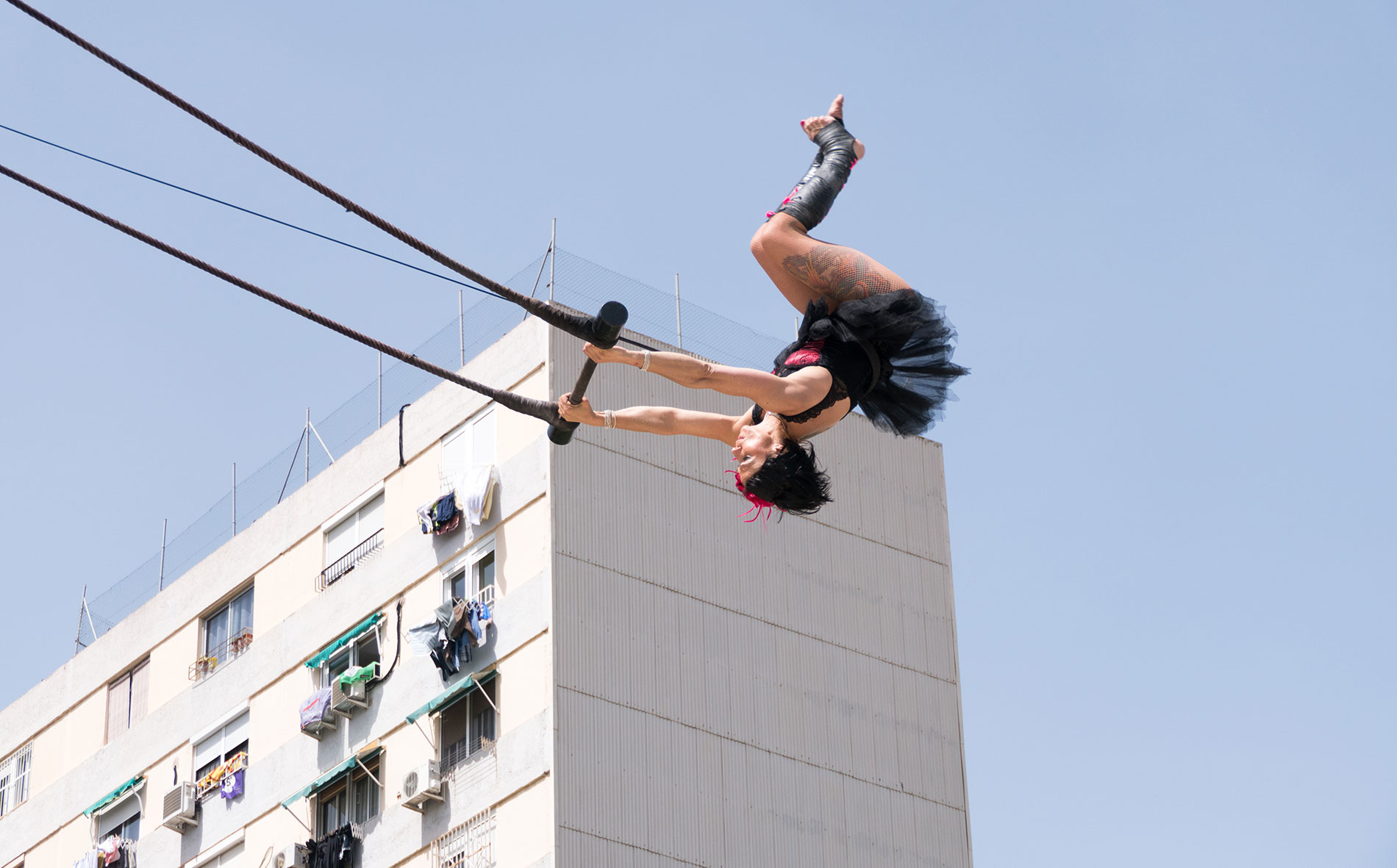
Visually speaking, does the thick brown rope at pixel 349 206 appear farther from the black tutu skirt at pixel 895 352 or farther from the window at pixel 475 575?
the window at pixel 475 575

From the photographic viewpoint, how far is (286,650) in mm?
39000

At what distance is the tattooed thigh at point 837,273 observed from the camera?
1411 centimetres

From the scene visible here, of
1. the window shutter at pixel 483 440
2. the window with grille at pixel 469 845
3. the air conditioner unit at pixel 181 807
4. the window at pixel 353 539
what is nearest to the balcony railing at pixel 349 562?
the window at pixel 353 539

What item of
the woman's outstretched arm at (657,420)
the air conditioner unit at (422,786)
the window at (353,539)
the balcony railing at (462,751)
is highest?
the window at (353,539)

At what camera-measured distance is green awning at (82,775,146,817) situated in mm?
41625

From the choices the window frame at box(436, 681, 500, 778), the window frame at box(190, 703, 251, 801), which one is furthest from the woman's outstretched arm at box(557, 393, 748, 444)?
the window frame at box(190, 703, 251, 801)

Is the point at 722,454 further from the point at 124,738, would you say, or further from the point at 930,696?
the point at 124,738

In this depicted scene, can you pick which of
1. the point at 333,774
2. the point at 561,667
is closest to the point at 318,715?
the point at 333,774

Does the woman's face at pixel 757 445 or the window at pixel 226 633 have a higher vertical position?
the window at pixel 226 633

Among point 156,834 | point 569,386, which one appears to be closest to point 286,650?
point 156,834

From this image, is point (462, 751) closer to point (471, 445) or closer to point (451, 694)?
point (451, 694)

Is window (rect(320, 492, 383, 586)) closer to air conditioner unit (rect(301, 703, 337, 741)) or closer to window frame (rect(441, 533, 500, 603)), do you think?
window frame (rect(441, 533, 500, 603))

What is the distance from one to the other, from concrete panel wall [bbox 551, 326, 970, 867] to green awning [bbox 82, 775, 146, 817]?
12.2m

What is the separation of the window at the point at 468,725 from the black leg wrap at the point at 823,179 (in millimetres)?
20170
